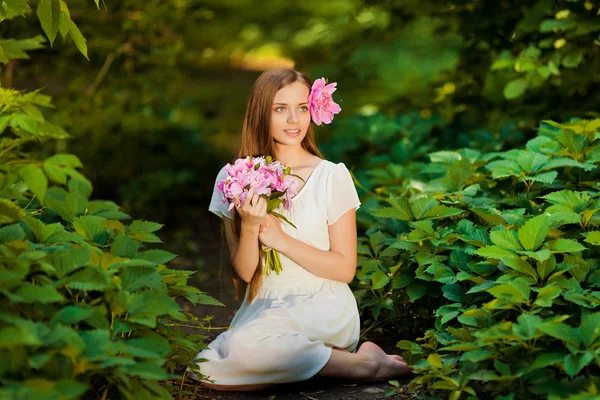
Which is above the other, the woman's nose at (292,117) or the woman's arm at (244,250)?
the woman's nose at (292,117)

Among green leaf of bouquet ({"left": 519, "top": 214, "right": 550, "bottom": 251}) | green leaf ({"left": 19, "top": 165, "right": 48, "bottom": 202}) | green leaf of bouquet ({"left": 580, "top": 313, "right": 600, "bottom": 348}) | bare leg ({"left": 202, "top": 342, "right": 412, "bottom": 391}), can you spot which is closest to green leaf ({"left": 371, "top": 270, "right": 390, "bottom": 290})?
bare leg ({"left": 202, "top": 342, "right": 412, "bottom": 391})

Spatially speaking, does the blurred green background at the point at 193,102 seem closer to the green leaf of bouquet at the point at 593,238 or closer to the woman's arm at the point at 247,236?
the green leaf of bouquet at the point at 593,238

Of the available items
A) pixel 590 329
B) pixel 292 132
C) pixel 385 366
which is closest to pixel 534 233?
pixel 590 329

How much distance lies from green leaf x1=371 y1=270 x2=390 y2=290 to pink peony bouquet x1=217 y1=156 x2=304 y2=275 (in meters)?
0.55

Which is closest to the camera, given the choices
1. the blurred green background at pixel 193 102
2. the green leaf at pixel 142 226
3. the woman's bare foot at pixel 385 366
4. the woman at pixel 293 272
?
the woman at pixel 293 272

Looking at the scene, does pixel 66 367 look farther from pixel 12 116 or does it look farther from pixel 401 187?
pixel 401 187

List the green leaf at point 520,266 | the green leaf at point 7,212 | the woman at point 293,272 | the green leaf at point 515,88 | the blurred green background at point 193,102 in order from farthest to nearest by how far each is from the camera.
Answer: the blurred green background at point 193,102, the green leaf at point 515,88, the woman at point 293,272, the green leaf at point 520,266, the green leaf at point 7,212

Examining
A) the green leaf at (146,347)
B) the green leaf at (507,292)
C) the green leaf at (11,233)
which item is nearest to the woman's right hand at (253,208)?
the green leaf at (146,347)

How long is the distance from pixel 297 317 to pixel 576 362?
121 cm

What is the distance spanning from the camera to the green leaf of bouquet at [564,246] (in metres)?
3.03

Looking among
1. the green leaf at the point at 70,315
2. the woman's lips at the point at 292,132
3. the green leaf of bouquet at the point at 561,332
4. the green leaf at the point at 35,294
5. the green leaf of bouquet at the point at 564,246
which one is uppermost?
the woman's lips at the point at 292,132

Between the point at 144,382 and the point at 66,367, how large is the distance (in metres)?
0.33

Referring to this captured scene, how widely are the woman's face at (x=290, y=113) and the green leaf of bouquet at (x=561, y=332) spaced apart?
4.57ft

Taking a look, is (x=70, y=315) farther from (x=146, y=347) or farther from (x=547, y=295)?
(x=547, y=295)
